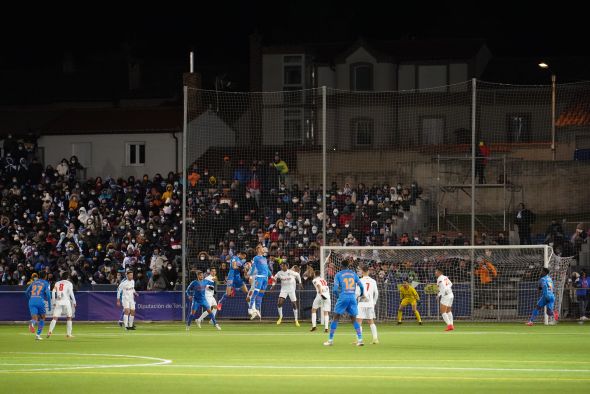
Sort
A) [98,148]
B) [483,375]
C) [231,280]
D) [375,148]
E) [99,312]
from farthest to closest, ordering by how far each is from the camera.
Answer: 1. [98,148]
2. [375,148]
3. [99,312]
4. [231,280]
5. [483,375]

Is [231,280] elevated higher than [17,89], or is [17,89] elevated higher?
[17,89]

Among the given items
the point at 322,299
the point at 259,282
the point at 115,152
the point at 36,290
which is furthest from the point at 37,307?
the point at 115,152

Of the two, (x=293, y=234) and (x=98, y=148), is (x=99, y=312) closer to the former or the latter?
(x=293, y=234)

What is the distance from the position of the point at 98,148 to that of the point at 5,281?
1916cm

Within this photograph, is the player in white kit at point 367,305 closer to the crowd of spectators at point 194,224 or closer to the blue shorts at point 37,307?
the blue shorts at point 37,307

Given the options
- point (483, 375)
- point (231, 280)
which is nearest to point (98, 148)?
point (231, 280)

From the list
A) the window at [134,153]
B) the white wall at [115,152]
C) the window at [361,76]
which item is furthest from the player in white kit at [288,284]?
the window at [361,76]

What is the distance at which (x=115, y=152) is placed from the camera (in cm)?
6225

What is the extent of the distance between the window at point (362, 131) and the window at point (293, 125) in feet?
9.41

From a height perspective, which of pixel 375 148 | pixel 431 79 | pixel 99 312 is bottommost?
pixel 99 312

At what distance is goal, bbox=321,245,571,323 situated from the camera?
3778 centimetres

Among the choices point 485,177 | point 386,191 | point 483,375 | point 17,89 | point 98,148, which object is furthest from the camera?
point 17,89

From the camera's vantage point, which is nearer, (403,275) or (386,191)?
(403,275)

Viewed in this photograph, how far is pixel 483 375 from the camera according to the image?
60.7 feet
